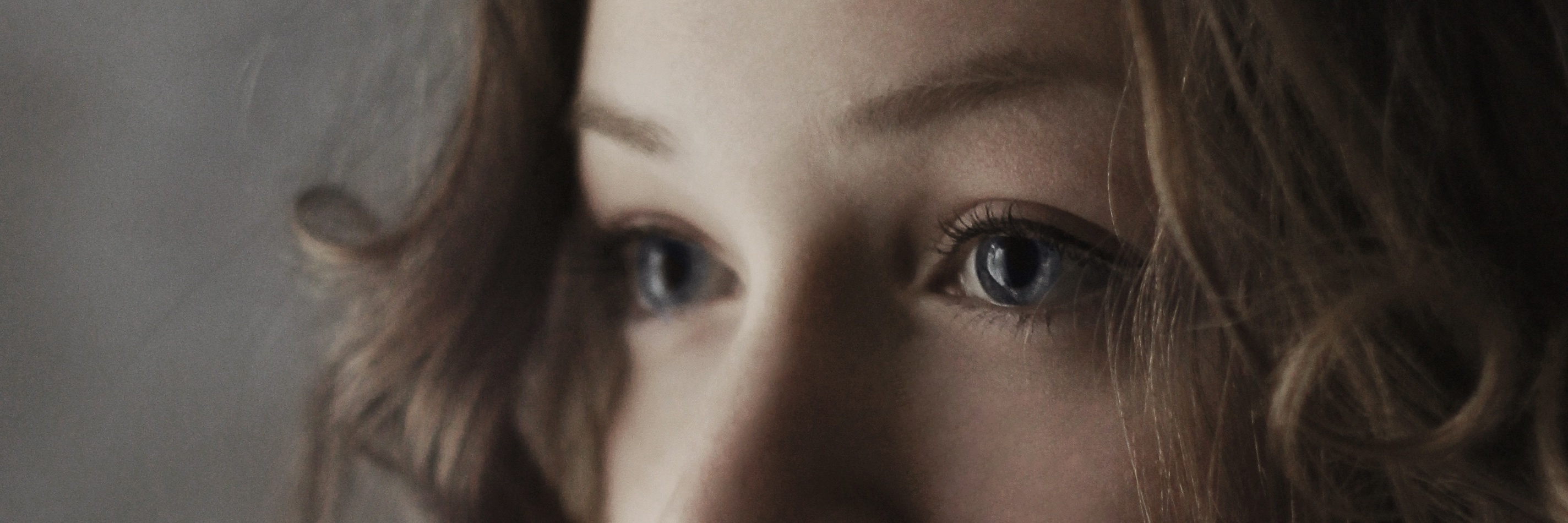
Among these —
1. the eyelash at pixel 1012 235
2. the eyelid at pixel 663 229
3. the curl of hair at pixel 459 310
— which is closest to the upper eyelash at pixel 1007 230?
the eyelash at pixel 1012 235

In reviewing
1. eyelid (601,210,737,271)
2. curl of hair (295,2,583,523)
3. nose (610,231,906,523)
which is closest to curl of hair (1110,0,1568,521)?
nose (610,231,906,523)

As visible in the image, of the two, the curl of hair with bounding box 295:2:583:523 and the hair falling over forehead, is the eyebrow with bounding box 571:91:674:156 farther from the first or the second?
the hair falling over forehead

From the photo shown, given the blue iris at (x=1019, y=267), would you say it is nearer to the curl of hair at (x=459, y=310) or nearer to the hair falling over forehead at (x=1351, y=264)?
the hair falling over forehead at (x=1351, y=264)

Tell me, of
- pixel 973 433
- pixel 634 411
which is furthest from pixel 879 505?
pixel 634 411

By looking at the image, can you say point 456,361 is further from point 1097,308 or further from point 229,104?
point 1097,308

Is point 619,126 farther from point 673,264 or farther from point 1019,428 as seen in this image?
point 1019,428

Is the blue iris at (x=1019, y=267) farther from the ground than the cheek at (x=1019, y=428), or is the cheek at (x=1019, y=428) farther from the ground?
the blue iris at (x=1019, y=267)
